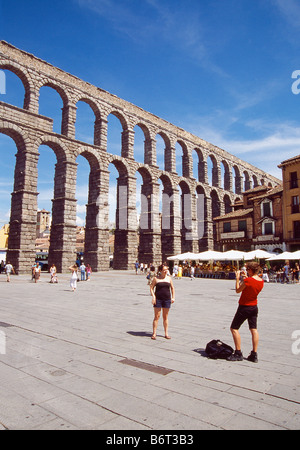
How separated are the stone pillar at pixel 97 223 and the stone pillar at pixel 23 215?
20.7ft

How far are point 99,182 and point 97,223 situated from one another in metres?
4.28

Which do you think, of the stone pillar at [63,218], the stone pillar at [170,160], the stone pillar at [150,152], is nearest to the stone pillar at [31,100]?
the stone pillar at [63,218]

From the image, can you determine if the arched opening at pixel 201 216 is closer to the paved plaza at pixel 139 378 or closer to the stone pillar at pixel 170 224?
the stone pillar at pixel 170 224

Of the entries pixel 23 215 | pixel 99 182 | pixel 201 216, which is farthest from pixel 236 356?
pixel 201 216

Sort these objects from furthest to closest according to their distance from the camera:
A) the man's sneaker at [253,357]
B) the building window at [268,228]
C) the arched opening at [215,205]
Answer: the arched opening at [215,205]
the building window at [268,228]
the man's sneaker at [253,357]

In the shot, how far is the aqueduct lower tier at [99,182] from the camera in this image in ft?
82.8

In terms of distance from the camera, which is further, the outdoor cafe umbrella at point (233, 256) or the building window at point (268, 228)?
the building window at point (268, 228)

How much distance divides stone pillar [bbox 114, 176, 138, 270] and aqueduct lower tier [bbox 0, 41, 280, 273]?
11 cm

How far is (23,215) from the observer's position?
81.4 feet

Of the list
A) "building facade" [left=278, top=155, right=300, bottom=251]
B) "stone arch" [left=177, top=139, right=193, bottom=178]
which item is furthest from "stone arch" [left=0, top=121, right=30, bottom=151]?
"building facade" [left=278, top=155, right=300, bottom=251]

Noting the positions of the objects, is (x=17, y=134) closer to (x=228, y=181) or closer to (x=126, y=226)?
(x=126, y=226)
